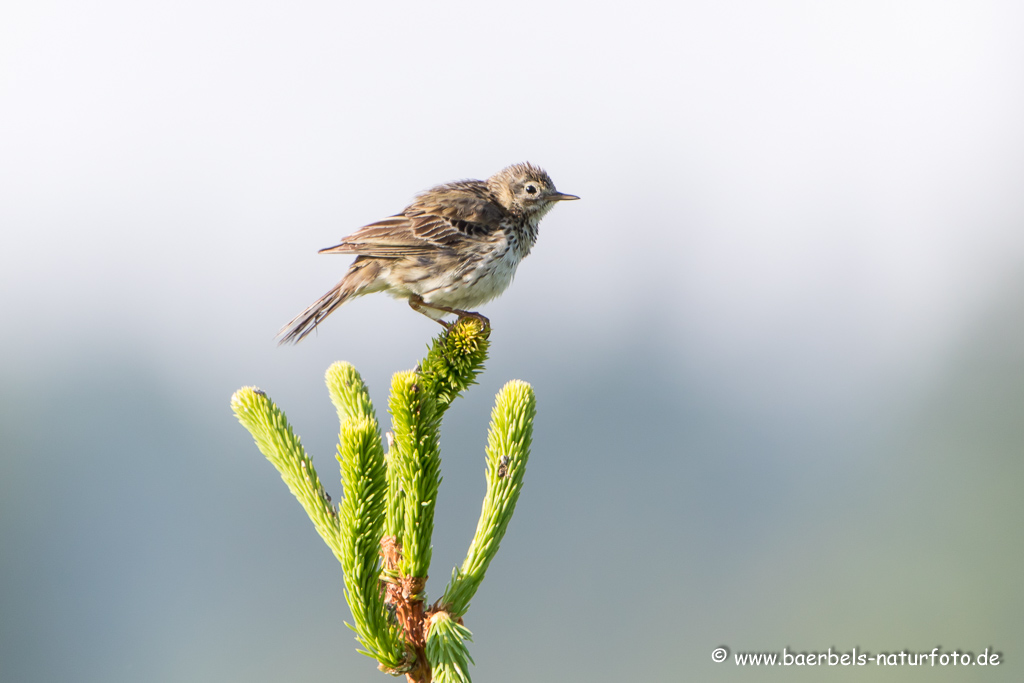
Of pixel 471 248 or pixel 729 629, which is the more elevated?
pixel 471 248

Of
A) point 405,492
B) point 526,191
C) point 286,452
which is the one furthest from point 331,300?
point 405,492

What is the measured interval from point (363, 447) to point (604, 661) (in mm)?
193677

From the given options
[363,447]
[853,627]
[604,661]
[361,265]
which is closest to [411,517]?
[363,447]

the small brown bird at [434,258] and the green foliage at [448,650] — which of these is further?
the small brown bird at [434,258]

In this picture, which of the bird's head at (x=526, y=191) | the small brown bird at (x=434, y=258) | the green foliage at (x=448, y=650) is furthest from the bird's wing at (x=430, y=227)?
the green foliage at (x=448, y=650)

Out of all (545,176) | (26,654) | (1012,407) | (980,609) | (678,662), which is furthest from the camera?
(1012,407)

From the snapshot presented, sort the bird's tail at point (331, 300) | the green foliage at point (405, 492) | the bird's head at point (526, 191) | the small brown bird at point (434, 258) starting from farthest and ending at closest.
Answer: the bird's head at point (526, 191) → the small brown bird at point (434, 258) → the bird's tail at point (331, 300) → the green foliage at point (405, 492)

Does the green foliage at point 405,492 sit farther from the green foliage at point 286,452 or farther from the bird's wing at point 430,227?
the bird's wing at point 430,227

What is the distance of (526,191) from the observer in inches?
405

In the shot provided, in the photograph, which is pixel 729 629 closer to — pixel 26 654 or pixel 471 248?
pixel 26 654

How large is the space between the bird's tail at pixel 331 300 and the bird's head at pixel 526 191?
79.6 inches

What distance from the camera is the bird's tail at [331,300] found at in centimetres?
766

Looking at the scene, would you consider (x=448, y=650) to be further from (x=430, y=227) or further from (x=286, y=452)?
(x=430, y=227)

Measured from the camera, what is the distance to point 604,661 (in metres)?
186
